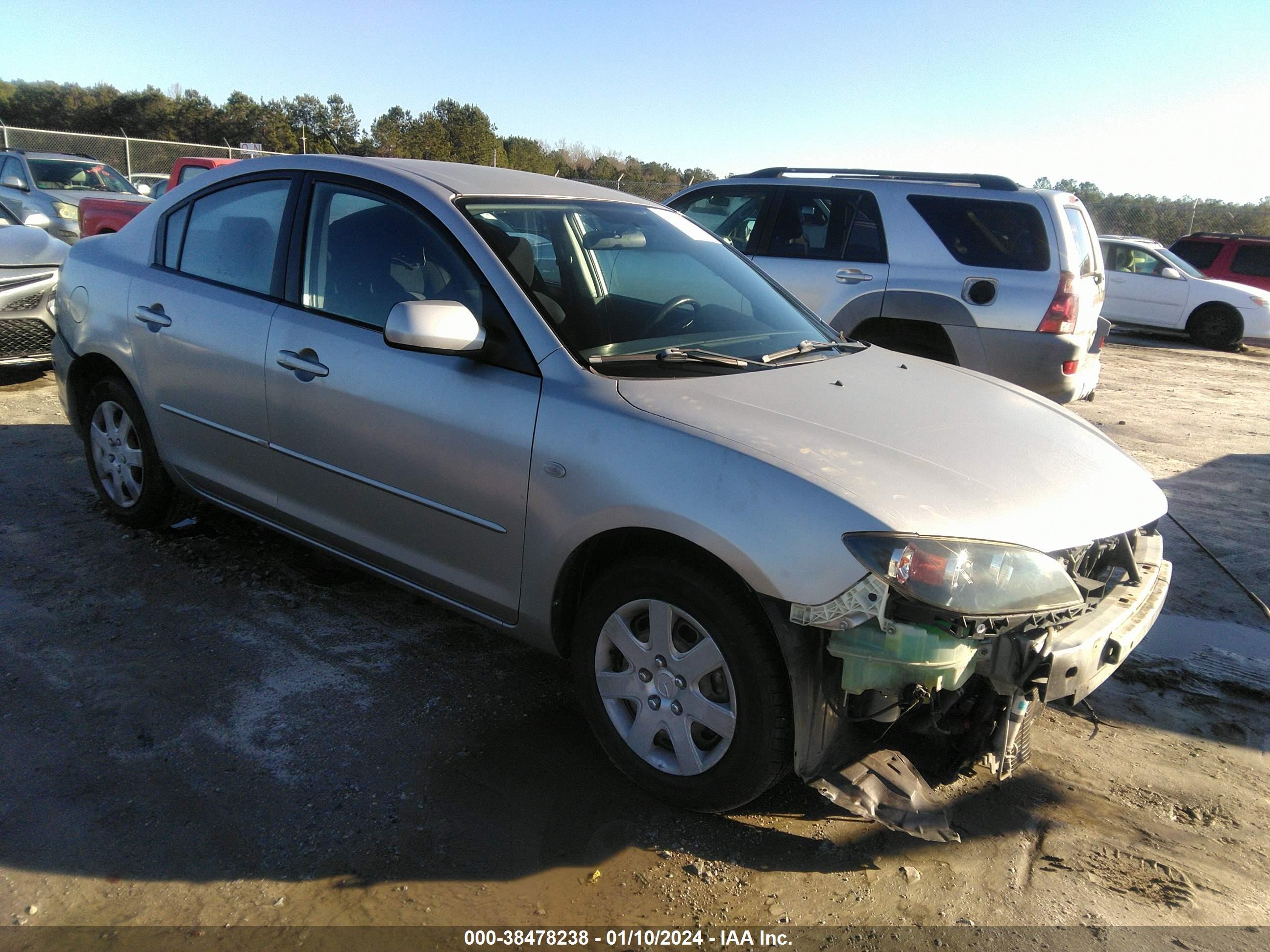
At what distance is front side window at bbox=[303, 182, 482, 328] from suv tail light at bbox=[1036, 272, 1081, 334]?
422 centimetres

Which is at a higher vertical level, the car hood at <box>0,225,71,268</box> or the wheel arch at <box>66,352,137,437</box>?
the car hood at <box>0,225,71,268</box>

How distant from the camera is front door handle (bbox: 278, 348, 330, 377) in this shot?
3510mm

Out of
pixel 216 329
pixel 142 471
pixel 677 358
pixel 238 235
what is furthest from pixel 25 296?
pixel 677 358

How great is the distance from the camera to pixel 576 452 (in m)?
2.86

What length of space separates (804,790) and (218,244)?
3231 mm

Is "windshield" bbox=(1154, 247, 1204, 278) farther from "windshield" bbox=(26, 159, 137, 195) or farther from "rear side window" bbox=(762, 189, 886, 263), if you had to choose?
"windshield" bbox=(26, 159, 137, 195)

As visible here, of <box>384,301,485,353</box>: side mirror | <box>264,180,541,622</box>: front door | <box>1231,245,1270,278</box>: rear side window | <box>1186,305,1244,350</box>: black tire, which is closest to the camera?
<box>384,301,485,353</box>: side mirror

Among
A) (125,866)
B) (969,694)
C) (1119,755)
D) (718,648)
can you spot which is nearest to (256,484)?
(125,866)

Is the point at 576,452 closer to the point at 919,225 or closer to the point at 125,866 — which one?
the point at 125,866

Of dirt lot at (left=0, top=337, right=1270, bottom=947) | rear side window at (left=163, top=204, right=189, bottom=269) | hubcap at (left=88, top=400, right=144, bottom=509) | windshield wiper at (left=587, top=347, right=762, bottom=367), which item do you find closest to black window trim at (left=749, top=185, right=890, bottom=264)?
dirt lot at (left=0, top=337, right=1270, bottom=947)

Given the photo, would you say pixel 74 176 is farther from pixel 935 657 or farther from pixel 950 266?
pixel 935 657

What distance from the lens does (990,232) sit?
6695 mm

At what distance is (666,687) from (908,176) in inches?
223

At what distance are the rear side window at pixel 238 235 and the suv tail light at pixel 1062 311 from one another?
4803 mm
